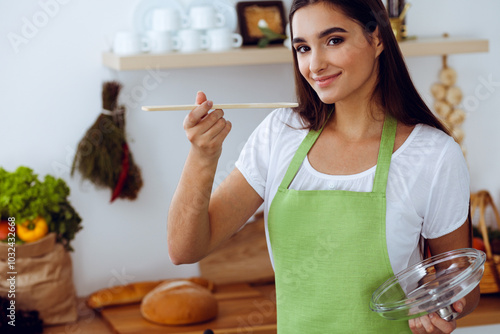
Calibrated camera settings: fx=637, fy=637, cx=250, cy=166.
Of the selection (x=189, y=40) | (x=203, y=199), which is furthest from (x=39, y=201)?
(x=203, y=199)

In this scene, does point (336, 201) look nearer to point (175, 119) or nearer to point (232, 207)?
point (232, 207)

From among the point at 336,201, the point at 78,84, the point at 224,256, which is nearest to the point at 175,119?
the point at 78,84

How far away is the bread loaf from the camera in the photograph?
6.03ft

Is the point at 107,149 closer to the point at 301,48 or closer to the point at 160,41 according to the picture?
the point at 160,41

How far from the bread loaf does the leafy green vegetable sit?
0.30 metres

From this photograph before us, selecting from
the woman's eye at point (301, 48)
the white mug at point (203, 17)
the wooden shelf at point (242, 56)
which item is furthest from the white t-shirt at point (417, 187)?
the white mug at point (203, 17)

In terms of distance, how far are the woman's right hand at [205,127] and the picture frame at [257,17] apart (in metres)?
1.02

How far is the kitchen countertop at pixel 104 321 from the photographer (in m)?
1.87

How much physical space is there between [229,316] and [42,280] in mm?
554

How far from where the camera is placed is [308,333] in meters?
1.22

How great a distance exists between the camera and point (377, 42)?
1165mm

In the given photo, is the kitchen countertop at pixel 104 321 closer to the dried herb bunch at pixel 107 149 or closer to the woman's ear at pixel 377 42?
the dried herb bunch at pixel 107 149

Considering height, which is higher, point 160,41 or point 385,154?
point 160,41

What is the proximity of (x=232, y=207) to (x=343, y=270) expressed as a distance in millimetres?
242
